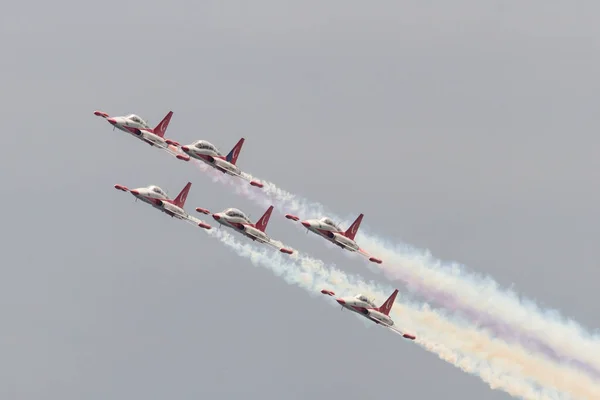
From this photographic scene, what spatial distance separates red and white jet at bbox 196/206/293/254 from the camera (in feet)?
593

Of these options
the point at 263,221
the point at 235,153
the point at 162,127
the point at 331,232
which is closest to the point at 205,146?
the point at 235,153

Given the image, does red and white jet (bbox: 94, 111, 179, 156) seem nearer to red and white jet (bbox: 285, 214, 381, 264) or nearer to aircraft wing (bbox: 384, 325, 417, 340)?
red and white jet (bbox: 285, 214, 381, 264)

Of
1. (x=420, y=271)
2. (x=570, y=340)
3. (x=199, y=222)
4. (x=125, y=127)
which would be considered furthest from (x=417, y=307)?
(x=125, y=127)

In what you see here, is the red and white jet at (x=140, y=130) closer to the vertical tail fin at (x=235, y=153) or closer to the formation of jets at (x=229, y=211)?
the formation of jets at (x=229, y=211)

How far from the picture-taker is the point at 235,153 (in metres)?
188

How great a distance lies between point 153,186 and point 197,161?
775cm

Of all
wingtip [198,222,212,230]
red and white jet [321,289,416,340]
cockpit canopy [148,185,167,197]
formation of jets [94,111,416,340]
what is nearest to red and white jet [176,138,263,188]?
formation of jets [94,111,416,340]

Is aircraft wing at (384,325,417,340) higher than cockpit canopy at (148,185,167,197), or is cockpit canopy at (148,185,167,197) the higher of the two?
cockpit canopy at (148,185,167,197)

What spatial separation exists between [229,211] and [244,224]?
247cm

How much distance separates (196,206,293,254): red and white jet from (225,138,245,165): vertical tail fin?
8.72 m

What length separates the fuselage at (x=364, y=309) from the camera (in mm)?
179125

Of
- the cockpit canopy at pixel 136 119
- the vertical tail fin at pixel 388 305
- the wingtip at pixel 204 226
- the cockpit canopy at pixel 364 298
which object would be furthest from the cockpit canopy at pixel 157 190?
the vertical tail fin at pixel 388 305

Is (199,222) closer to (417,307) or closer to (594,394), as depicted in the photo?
(417,307)

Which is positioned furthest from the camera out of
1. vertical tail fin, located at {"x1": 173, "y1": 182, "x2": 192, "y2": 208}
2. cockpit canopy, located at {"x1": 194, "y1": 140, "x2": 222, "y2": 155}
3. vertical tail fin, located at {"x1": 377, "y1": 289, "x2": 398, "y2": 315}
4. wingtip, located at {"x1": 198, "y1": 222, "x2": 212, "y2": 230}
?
cockpit canopy, located at {"x1": 194, "y1": 140, "x2": 222, "y2": 155}
